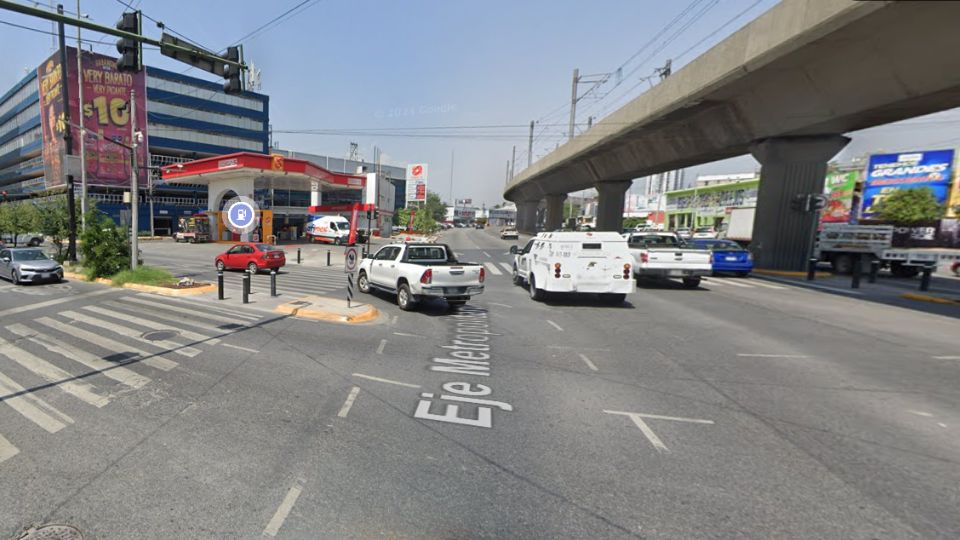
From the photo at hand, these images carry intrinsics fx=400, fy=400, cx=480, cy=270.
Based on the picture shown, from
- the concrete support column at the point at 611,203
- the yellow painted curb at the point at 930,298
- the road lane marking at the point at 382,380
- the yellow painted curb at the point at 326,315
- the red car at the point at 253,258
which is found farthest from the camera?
the concrete support column at the point at 611,203

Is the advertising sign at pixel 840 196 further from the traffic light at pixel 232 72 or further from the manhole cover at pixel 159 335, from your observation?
the manhole cover at pixel 159 335

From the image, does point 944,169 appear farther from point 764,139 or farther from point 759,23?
point 759,23

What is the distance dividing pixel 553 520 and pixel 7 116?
115 metres

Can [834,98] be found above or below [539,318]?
above

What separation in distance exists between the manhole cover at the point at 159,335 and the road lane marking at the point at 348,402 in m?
5.20

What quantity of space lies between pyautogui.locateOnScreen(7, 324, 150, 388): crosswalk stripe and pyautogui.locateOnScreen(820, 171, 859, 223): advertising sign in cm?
5721

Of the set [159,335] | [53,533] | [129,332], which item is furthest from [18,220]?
[53,533]

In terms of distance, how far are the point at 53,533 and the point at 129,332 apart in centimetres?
718

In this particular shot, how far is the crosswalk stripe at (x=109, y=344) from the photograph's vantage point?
6.58 metres

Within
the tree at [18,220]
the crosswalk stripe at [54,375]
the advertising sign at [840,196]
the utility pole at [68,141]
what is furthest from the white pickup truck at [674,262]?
the tree at [18,220]

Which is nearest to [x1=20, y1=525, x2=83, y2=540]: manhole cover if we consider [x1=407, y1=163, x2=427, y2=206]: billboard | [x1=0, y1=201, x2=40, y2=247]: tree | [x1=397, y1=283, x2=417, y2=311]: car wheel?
[x1=397, y1=283, x2=417, y2=311]: car wheel

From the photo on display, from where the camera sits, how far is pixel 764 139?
20797 millimetres

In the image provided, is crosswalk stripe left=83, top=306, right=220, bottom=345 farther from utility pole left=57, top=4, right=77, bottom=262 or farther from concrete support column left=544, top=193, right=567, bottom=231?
concrete support column left=544, top=193, right=567, bottom=231

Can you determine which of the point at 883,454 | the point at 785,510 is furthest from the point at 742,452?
the point at 883,454
